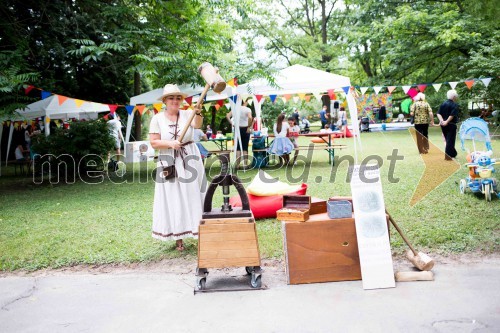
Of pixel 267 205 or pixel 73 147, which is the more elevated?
pixel 73 147

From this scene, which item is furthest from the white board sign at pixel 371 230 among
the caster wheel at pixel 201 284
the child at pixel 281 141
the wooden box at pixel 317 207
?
the child at pixel 281 141

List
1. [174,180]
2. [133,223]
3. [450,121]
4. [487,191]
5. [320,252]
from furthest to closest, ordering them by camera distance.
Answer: [450,121], [133,223], [487,191], [174,180], [320,252]

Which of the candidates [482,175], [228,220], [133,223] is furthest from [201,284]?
[482,175]

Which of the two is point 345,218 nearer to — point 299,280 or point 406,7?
point 299,280

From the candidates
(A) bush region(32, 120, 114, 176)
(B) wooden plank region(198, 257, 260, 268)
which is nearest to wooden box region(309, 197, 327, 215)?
(B) wooden plank region(198, 257, 260, 268)

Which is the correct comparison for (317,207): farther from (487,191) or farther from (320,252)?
(487,191)

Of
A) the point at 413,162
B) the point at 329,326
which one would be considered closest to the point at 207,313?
the point at 329,326

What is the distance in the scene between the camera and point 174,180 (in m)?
5.24

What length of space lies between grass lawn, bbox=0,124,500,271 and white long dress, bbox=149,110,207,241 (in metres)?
0.36

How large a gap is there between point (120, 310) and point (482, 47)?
907 inches

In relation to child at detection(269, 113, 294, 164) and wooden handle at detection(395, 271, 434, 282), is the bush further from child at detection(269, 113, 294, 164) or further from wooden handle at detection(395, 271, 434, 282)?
wooden handle at detection(395, 271, 434, 282)

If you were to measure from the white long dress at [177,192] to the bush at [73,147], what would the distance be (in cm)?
835

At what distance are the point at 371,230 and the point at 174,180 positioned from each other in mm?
2221

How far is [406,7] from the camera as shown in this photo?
24.8 meters
